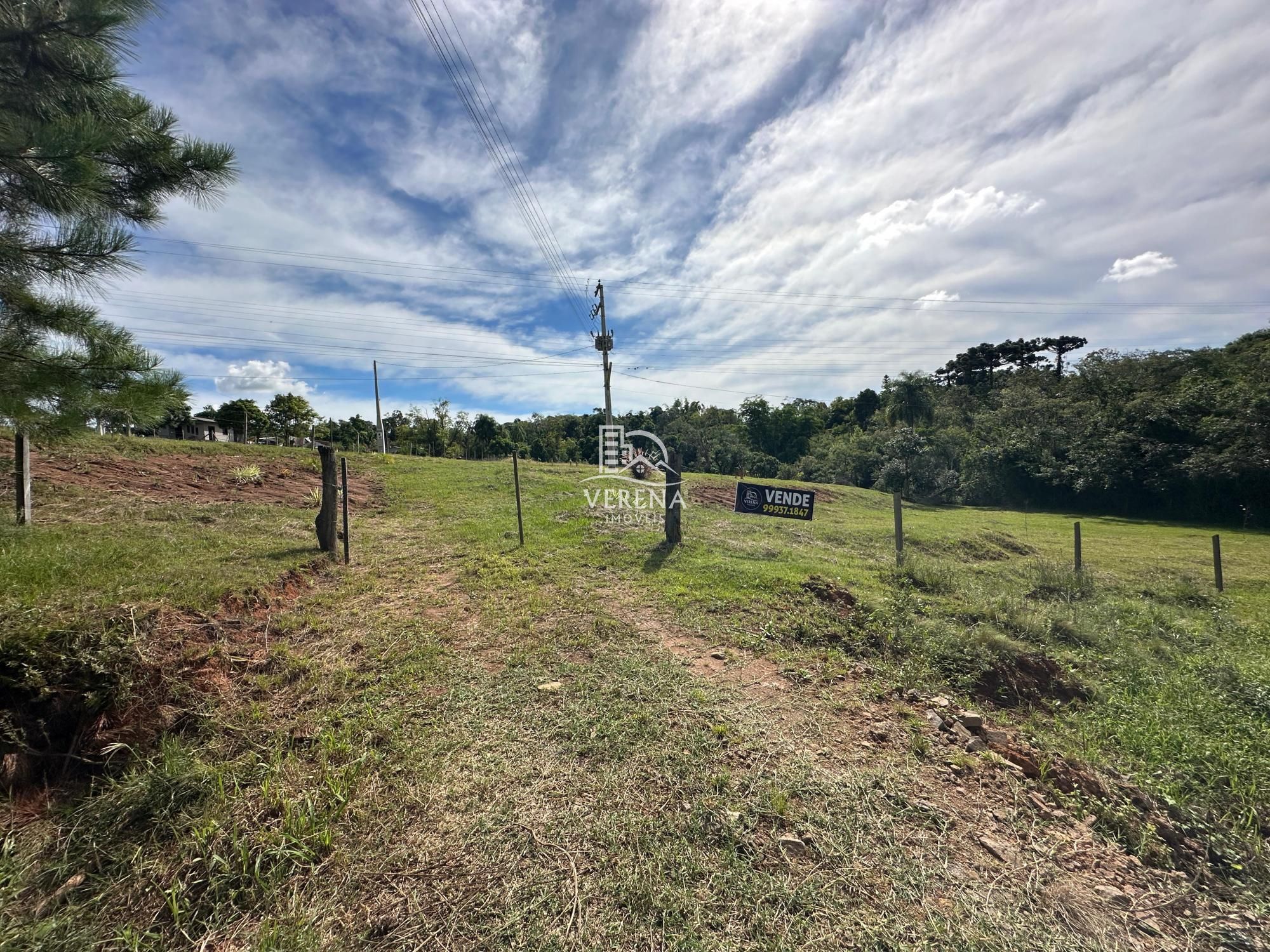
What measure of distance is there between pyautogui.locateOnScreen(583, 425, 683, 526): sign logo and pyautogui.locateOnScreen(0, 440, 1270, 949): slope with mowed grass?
5162mm

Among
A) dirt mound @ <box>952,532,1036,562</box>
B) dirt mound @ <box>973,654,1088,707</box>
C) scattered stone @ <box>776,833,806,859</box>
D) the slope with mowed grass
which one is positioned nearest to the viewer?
the slope with mowed grass

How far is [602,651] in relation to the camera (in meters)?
4.11

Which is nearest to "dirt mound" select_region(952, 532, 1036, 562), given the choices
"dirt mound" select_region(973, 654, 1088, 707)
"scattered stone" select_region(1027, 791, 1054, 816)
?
"dirt mound" select_region(973, 654, 1088, 707)

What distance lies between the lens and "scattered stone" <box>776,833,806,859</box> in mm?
2127

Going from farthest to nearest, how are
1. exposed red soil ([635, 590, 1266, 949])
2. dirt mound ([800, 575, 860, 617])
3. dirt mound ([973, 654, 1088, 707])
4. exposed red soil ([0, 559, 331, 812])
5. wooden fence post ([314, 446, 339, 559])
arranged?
wooden fence post ([314, 446, 339, 559]) < dirt mound ([800, 575, 860, 617]) < dirt mound ([973, 654, 1088, 707]) < exposed red soil ([0, 559, 331, 812]) < exposed red soil ([635, 590, 1266, 949])

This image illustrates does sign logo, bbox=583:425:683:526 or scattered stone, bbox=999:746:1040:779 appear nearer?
scattered stone, bbox=999:746:1040:779

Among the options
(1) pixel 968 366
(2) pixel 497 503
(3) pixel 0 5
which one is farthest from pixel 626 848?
(1) pixel 968 366

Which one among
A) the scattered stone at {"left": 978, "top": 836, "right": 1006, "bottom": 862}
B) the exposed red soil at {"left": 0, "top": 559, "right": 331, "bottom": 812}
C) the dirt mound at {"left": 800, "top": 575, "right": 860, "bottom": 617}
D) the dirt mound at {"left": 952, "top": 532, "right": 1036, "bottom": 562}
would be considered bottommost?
the dirt mound at {"left": 952, "top": 532, "right": 1036, "bottom": 562}

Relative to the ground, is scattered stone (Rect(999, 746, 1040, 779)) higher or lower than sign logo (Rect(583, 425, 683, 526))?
lower

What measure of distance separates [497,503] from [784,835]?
10372 millimetres

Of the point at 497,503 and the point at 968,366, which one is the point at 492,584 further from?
the point at 968,366

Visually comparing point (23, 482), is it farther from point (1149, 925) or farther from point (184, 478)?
point (1149, 925)

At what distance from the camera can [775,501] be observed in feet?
23.3

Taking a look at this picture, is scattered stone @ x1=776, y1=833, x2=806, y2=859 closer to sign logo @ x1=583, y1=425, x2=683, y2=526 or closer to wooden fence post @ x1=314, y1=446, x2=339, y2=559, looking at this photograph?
wooden fence post @ x1=314, y1=446, x2=339, y2=559
